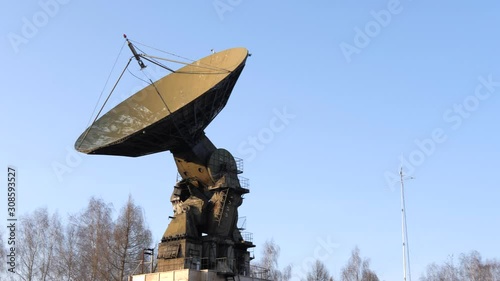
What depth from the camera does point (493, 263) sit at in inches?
2419

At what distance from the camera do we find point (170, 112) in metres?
28.8

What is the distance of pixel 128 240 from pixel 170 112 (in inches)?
762

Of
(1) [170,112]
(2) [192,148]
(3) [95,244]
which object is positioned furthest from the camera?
(3) [95,244]

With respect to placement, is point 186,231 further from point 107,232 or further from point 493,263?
point 493,263

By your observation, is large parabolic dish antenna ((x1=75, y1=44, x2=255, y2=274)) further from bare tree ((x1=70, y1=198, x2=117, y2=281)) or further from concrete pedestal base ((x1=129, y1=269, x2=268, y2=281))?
bare tree ((x1=70, y1=198, x2=117, y2=281))

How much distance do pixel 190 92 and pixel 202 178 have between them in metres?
5.55

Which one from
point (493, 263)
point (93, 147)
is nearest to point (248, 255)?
point (93, 147)

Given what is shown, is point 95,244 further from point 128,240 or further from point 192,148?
point 192,148

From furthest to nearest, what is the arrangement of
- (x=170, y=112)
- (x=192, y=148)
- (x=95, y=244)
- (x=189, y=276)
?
(x=95, y=244) < (x=192, y=148) < (x=189, y=276) < (x=170, y=112)

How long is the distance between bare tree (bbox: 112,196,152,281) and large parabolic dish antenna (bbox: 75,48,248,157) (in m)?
14.8

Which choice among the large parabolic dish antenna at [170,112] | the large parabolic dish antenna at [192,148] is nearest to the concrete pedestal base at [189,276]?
the large parabolic dish antenna at [192,148]

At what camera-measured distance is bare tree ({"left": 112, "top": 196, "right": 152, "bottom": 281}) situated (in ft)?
142

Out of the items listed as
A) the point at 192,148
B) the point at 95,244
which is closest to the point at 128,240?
the point at 95,244

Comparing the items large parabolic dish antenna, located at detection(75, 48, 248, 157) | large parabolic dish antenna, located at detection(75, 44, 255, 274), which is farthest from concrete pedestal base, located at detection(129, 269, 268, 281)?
large parabolic dish antenna, located at detection(75, 48, 248, 157)
